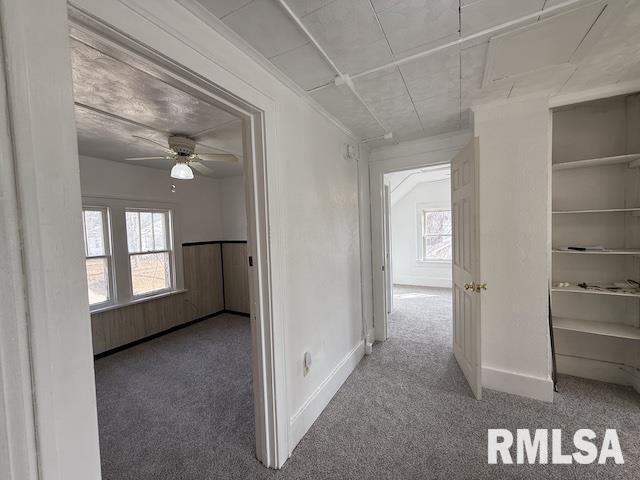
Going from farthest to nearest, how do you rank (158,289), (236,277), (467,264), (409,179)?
1. (409,179)
2. (236,277)
3. (158,289)
4. (467,264)

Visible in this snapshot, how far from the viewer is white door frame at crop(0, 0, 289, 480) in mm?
603

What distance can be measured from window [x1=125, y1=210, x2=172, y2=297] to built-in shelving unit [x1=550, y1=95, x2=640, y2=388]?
4.63 m

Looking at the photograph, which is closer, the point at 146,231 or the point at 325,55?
the point at 325,55

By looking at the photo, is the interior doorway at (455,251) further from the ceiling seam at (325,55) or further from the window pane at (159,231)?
the window pane at (159,231)

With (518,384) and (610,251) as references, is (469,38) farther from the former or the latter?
(518,384)

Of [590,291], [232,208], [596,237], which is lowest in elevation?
[590,291]

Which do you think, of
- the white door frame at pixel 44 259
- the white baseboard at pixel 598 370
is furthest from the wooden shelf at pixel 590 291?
the white door frame at pixel 44 259

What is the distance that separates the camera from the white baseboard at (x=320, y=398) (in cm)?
170

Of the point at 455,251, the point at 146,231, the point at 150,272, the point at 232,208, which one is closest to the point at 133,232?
the point at 146,231

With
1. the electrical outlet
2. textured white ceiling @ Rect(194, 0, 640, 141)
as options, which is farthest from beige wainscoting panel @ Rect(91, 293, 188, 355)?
textured white ceiling @ Rect(194, 0, 640, 141)

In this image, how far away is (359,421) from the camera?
188cm

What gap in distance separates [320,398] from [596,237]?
2.69m

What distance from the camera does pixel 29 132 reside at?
63cm

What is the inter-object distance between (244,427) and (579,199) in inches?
130
